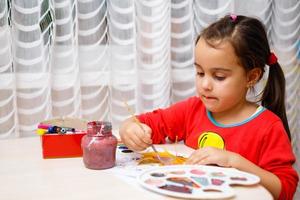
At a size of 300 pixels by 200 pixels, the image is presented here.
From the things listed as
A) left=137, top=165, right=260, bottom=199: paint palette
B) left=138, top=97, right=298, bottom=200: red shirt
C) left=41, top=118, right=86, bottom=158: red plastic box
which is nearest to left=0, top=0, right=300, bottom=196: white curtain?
left=138, top=97, right=298, bottom=200: red shirt

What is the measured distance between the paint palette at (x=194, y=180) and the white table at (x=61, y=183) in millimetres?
16

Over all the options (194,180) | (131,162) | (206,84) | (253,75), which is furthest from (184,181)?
(253,75)

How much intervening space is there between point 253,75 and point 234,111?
10 centimetres

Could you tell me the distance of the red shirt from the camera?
0.82 meters

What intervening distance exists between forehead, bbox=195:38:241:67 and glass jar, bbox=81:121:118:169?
0.93 ft

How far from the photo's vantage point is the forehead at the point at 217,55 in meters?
0.90

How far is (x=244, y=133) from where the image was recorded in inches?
36.8

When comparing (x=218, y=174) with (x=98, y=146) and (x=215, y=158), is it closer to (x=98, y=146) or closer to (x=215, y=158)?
(x=215, y=158)

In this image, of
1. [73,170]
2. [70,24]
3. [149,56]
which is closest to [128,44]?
[149,56]

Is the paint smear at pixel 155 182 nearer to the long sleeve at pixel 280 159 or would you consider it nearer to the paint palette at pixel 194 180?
the paint palette at pixel 194 180

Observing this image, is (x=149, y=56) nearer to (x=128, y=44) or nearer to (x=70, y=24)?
(x=128, y=44)

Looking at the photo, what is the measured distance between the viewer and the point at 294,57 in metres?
1.54

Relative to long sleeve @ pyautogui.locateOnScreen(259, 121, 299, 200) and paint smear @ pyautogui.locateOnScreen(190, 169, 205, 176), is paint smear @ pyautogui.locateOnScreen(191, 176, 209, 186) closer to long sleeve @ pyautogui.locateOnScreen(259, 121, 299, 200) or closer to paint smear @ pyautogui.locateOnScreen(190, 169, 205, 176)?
paint smear @ pyautogui.locateOnScreen(190, 169, 205, 176)

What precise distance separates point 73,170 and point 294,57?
1.08m
